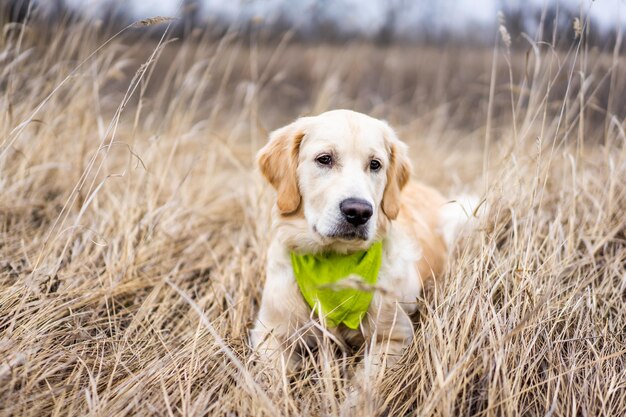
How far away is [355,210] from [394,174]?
1.74 ft

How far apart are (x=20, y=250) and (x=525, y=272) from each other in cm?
236

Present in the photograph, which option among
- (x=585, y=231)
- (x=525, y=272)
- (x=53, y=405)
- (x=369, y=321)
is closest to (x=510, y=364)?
(x=525, y=272)

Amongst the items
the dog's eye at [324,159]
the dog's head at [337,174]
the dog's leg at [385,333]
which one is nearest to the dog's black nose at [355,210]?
the dog's head at [337,174]

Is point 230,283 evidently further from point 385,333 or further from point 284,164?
point 385,333

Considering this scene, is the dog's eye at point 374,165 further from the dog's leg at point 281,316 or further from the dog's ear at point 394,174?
the dog's leg at point 281,316

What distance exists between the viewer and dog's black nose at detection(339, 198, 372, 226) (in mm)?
1959

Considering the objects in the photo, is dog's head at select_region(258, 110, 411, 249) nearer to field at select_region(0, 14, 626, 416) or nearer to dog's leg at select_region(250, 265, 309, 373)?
dog's leg at select_region(250, 265, 309, 373)

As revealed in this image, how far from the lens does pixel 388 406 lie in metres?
1.88

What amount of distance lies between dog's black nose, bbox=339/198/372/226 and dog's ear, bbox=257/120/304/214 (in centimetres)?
35

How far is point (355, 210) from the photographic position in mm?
1959

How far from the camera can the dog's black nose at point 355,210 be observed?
6.43ft

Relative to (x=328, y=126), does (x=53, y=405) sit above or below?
below

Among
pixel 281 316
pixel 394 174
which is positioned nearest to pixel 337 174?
pixel 394 174

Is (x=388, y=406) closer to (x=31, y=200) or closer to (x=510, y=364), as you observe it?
(x=510, y=364)
